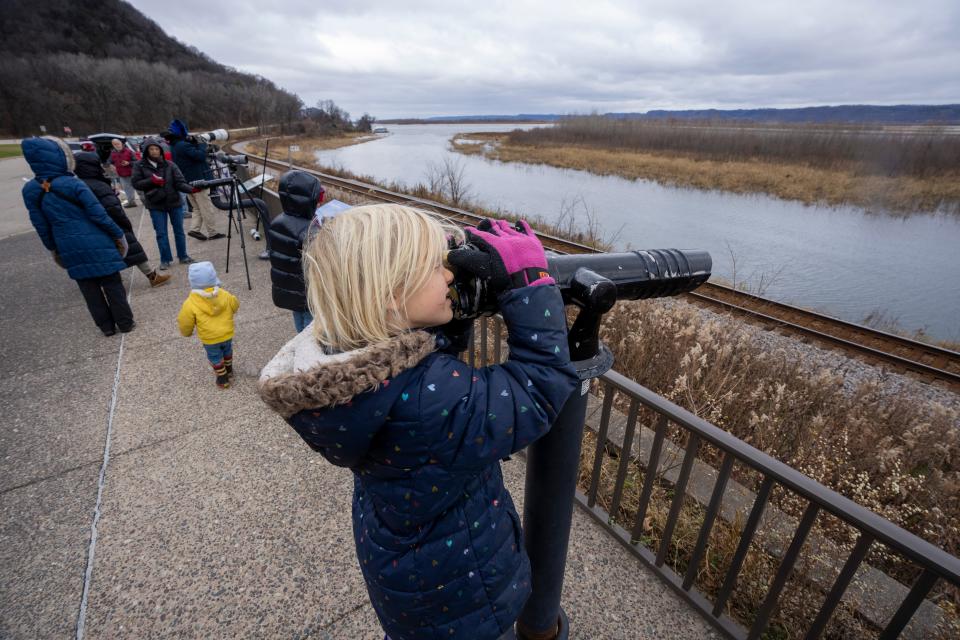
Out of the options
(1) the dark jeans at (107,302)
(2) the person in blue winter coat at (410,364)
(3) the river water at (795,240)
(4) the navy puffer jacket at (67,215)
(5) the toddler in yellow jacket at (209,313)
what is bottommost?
(3) the river water at (795,240)

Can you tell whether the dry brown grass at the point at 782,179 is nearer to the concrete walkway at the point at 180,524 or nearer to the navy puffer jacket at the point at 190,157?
the navy puffer jacket at the point at 190,157

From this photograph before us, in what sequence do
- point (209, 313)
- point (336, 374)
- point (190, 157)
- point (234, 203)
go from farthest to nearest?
1. point (190, 157)
2. point (234, 203)
3. point (209, 313)
4. point (336, 374)

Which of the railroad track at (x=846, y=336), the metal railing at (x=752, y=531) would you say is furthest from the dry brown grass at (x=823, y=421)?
the railroad track at (x=846, y=336)

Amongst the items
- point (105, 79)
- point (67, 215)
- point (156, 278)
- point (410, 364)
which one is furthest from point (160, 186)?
point (105, 79)

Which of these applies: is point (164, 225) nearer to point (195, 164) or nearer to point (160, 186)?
point (160, 186)

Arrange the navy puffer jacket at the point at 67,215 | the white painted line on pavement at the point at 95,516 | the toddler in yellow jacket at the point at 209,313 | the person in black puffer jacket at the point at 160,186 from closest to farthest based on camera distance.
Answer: the white painted line on pavement at the point at 95,516 → the toddler in yellow jacket at the point at 209,313 → the navy puffer jacket at the point at 67,215 → the person in black puffer jacket at the point at 160,186

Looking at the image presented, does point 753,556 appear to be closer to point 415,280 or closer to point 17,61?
point 415,280

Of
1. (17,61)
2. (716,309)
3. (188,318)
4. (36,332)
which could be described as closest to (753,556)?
(188,318)

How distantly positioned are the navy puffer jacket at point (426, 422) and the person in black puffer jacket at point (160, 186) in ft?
20.0

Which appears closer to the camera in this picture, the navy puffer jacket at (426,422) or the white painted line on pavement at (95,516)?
the navy puffer jacket at (426,422)

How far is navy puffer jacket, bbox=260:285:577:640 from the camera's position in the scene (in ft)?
2.94

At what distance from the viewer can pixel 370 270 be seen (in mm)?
920

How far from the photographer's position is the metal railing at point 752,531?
1.14 m

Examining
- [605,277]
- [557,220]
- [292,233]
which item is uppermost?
[605,277]
